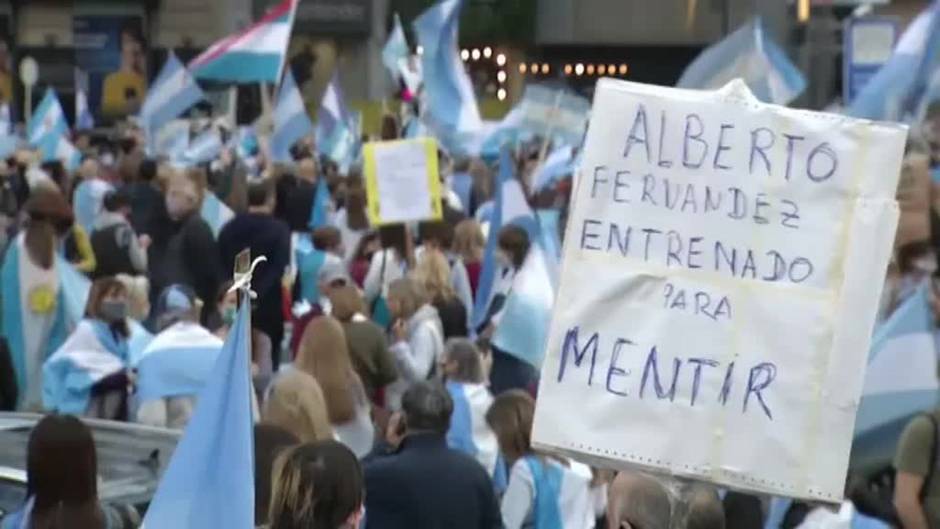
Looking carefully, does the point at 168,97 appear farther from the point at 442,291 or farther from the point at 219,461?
the point at 219,461

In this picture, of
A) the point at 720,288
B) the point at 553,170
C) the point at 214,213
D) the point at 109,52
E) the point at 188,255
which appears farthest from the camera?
the point at 109,52

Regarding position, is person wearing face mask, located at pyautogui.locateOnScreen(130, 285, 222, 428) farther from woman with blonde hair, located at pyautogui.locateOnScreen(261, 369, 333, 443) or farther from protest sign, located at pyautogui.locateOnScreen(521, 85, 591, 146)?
protest sign, located at pyautogui.locateOnScreen(521, 85, 591, 146)

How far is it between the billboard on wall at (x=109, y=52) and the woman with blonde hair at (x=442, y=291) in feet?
83.0

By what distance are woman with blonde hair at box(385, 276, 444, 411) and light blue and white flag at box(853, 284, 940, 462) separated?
3.55 m

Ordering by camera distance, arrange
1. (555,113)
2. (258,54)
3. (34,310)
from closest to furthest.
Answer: (34,310) < (258,54) < (555,113)

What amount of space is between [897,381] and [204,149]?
1493 centimetres

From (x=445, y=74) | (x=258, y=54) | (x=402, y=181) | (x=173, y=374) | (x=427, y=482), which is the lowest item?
A: (x=173, y=374)

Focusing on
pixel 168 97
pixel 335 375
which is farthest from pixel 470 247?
pixel 168 97

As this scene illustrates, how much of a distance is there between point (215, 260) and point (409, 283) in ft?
4.18

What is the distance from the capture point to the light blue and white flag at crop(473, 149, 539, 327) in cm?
1145

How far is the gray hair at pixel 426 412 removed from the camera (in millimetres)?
6422

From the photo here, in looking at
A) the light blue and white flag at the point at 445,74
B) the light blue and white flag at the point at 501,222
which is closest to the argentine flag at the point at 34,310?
the light blue and white flag at the point at 501,222

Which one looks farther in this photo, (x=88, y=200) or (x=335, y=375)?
(x=88, y=200)

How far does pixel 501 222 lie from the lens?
12.1 meters
